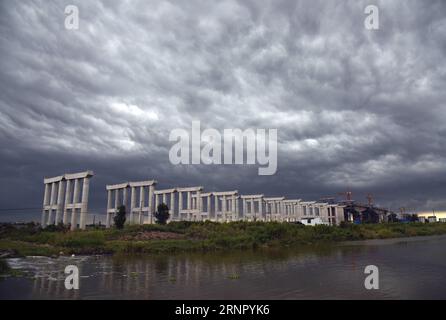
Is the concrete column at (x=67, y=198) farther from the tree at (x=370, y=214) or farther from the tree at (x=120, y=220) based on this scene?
the tree at (x=370, y=214)

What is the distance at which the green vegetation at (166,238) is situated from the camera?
3303cm

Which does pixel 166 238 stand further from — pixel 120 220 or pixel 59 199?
pixel 59 199

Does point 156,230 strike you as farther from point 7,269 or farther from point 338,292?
point 338,292

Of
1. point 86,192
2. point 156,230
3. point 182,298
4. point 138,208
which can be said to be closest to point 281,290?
point 182,298

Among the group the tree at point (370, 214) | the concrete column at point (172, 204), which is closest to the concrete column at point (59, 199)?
the concrete column at point (172, 204)

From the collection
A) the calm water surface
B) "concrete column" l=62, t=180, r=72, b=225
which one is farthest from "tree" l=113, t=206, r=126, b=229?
the calm water surface

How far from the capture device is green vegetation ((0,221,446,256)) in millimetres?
33031

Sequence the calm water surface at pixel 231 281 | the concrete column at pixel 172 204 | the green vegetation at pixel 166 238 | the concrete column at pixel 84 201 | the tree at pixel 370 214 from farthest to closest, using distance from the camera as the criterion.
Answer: the tree at pixel 370 214 → the concrete column at pixel 172 204 → the concrete column at pixel 84 201 → the green vegetation at pixel 166 238 → the calm water surface at pixel 231 281

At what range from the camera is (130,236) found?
40344 mm

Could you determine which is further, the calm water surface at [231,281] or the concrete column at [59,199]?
the concrete column at [59,199]

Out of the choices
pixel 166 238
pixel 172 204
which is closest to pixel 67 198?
pixel 172 204

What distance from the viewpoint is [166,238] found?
4088cm

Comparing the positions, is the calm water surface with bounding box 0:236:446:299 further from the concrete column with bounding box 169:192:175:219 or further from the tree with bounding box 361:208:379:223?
the tree with bounding box 361:208:379:223

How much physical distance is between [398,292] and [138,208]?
197 ft
